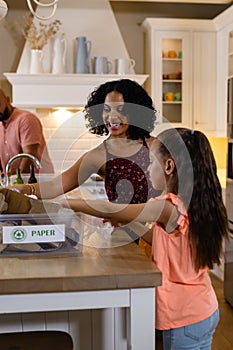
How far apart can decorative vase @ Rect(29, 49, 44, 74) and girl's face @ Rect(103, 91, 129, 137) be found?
2.51m

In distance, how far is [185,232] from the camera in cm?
122

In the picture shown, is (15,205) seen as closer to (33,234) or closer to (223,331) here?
(33,234)

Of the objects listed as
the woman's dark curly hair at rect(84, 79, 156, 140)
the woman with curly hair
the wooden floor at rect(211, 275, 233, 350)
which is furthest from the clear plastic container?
the wooden floor at rect(211, 275, 233, 350)

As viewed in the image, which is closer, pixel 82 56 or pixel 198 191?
pixel 198 191

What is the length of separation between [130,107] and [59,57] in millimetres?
2629

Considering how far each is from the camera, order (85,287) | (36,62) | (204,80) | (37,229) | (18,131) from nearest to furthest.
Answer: (85,287)
(37,229)
(18,131)
(36,62)
(204,80)

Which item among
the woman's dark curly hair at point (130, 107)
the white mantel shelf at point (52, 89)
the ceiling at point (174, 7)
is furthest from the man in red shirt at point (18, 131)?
the ceiling at point (174, 7)

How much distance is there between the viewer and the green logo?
117 cm

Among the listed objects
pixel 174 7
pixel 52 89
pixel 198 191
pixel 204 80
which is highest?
pixel 174 7

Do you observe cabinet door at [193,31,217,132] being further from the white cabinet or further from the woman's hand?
the woman's hand

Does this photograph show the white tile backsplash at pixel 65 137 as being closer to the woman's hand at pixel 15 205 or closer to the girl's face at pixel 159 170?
the girl's face at pixel 159 170

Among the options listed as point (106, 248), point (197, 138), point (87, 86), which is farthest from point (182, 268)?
point (87, 86)

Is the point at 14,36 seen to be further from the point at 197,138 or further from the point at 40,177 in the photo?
the point at 197,138

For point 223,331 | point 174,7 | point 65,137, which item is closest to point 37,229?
point 223,331
